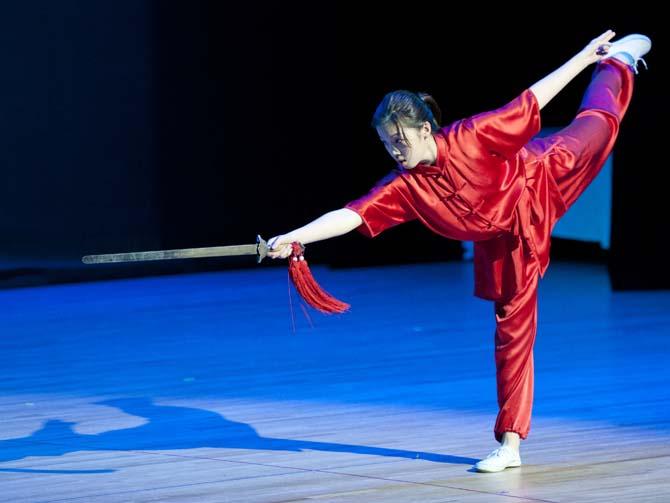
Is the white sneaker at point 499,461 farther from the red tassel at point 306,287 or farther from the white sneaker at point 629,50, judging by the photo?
the white sneaker at point 629,50

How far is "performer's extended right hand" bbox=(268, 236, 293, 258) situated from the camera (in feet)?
9.82

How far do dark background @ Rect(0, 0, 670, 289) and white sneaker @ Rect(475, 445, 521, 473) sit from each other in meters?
3.55

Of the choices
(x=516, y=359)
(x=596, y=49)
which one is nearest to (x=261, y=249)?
(x=516, y=359)

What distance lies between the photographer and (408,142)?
3.02m

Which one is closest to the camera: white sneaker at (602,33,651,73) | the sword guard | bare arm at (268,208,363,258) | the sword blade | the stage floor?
the sword blade

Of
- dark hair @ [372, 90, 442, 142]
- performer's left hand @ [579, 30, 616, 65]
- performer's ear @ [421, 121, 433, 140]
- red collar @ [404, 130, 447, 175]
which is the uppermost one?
performer's left hand @ [579, 30, 616, 65]

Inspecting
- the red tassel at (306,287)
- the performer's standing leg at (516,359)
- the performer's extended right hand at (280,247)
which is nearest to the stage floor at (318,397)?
the performer's standing leg at (516,359)

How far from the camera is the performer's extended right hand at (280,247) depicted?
2992 millimetres

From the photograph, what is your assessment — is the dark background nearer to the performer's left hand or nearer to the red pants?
the red pants

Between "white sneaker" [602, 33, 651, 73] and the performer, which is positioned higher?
"white sneaker" [602, 33, 651, 73]

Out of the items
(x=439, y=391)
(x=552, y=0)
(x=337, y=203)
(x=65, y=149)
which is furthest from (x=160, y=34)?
(x=439, y=391)

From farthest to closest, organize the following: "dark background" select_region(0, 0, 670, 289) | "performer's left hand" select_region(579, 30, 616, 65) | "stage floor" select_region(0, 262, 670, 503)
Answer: "dark background" select_region(0, 0, 670, 289)
"performer's left hand" select_region(579, 30, 616, 65)
"stage floor" select_region(0, 262, 670, 503)

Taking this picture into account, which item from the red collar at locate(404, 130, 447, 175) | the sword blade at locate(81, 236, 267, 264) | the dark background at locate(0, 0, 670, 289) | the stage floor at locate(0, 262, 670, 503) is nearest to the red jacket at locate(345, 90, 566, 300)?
the red collar at locate(404, 130, 447, 175)

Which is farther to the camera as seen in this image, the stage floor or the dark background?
the dark background
